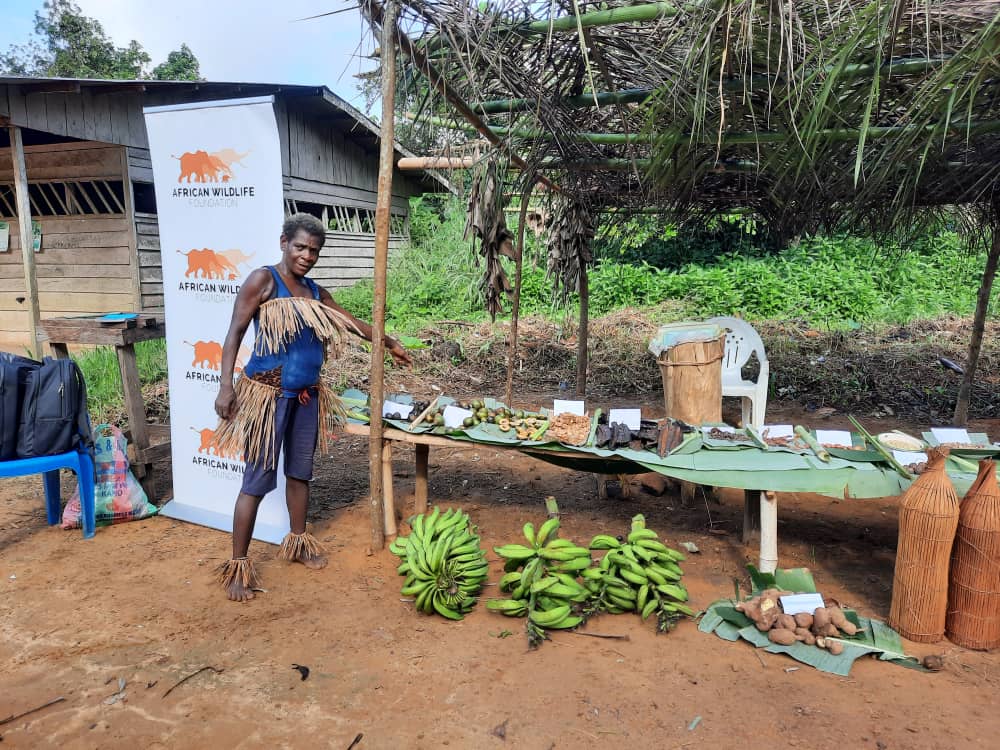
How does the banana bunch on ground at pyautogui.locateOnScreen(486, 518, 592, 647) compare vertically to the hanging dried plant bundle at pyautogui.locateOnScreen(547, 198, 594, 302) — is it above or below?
below

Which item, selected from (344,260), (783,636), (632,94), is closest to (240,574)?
(783,636)

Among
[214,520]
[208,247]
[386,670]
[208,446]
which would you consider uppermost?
[208,247]

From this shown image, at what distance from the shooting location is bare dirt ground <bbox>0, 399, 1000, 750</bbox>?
2406mm

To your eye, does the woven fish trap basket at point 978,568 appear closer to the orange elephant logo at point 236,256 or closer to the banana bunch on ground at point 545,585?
the banana bunch on ground at point 545,585

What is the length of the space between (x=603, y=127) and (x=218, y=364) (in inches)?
127

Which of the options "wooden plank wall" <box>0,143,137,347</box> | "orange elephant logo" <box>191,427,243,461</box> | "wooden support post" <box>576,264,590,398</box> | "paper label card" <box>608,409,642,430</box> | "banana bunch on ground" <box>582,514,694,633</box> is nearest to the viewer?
"banana bunch on ground" <box>582,514,694,633</box>

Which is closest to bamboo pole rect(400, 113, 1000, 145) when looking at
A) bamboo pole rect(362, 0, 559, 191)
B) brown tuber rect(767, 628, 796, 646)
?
bamboo pole rect(362, 0, 559, 191)

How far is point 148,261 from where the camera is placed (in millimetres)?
8719

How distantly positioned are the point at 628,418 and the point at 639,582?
3.51ft

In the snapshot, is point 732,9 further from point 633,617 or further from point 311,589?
point 311,589

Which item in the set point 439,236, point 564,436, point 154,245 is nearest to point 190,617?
point 564,436

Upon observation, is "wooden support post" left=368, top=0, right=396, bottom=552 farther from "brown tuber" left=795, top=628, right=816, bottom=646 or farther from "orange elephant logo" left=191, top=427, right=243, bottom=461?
"brown tuber" left=795, top=628, right=816, bottom=646

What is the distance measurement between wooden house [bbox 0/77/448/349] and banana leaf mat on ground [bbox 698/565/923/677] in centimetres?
648

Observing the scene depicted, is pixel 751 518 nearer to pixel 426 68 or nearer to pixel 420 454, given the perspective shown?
pixel 420 454
